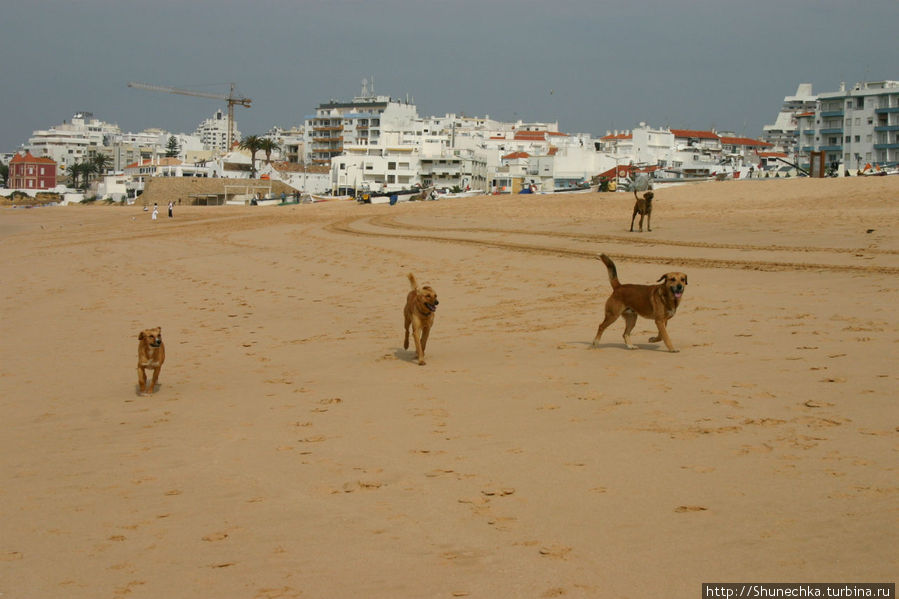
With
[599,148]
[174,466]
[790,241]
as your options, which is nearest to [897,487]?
[174,466]

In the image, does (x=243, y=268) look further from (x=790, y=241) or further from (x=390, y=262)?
(x=790, y=241)

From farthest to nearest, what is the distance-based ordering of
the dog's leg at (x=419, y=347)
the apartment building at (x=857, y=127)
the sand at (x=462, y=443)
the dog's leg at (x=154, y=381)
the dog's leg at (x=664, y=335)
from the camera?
the apartment building at (x=857, y=127) → the dog's leg at (x=419, y=347) → the dog's leg at (x=664, y=335) → the dog's leg at (x=154, y=381) → the sand at (x=462, y=443)

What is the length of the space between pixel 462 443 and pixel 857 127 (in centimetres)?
9444

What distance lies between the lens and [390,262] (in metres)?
19.4

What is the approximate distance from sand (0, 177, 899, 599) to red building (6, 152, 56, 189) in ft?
485

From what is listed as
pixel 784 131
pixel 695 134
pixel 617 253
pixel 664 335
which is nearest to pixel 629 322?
pixel 664 335

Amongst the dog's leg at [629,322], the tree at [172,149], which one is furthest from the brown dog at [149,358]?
the tree at [172,149]

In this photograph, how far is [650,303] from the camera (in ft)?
30.7

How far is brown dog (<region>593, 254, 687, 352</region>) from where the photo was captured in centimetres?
916

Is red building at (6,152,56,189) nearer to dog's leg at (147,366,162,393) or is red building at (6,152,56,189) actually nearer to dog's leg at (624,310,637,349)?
dog's leg at (147,366,162,393)

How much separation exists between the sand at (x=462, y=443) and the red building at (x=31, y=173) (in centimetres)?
14781

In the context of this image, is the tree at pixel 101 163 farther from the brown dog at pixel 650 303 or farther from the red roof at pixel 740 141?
the brown dog at pixel 650 303

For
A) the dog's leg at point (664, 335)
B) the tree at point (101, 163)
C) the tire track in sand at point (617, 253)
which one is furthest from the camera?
the tree at point (101, 163)

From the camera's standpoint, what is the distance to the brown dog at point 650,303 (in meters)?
9.16
